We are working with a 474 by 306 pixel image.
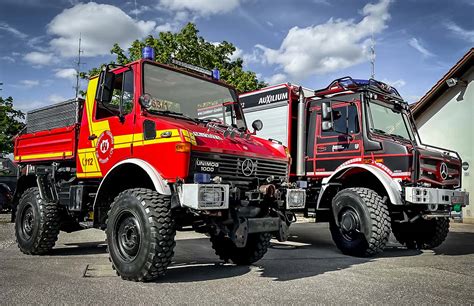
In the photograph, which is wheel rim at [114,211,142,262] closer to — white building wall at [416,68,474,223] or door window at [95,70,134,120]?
door window at [95,70,134,120]

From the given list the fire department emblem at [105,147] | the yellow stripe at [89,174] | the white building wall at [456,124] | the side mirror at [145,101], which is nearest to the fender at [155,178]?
the side mirror at [145,101]

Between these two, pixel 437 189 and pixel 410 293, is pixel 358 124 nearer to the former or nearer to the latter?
pixel 437 189

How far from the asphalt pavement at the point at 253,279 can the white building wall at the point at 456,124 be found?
7924 millimetres

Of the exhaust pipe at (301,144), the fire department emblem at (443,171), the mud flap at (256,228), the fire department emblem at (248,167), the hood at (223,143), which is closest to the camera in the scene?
the mud flap at (256,228)

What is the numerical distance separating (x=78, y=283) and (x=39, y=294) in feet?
1.86

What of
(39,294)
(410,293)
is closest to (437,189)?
(410,293)

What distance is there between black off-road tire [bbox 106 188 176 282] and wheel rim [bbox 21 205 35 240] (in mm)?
2524

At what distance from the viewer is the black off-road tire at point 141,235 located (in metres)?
4.81

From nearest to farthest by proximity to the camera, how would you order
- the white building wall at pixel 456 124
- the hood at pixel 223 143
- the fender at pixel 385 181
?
1. the hood at pixel 223 143
2. the fender at pixel 385 181
3. the white building wall at pixel 456 124

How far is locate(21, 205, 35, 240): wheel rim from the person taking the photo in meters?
7.12

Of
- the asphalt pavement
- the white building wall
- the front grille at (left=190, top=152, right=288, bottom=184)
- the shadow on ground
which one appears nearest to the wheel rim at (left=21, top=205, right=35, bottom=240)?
the asphalt pavement

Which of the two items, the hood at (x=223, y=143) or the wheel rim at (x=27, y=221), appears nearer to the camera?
the hood at (x=223, y=143)

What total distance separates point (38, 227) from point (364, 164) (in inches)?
219

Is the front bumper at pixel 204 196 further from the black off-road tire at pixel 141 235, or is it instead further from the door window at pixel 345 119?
the door window at pixel 345 119
